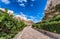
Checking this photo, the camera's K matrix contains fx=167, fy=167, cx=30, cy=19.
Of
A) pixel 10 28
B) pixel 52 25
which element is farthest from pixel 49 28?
pixel 10 28

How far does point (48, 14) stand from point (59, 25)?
108 ft

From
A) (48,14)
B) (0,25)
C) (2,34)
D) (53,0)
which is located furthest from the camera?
(53,0)

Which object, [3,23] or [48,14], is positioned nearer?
[3,23]

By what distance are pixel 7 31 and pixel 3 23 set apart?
1091 mm

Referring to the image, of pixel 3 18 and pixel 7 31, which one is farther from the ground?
pixel 3 18

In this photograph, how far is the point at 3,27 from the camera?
19484mm

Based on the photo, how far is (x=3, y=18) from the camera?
20391 millimetres

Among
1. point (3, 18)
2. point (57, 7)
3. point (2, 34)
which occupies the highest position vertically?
point (57, 7)

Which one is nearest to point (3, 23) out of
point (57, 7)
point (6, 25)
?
point (6, 25)

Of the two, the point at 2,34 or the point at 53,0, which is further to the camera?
the point at 53,0

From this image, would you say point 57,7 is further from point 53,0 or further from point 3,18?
point 3,18

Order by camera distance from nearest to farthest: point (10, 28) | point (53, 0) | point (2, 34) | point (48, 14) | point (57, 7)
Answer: point (2, 34) < point (10, 28) < point (57, 7) < point (48, 14) < point (53, 0)

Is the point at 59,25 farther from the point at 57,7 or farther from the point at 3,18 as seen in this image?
the point at 57,7

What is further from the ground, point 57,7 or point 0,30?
point 57,7
